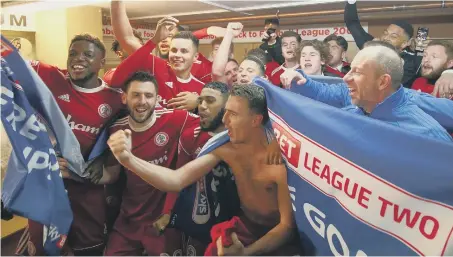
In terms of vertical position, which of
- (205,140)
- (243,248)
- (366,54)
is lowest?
(243,248)

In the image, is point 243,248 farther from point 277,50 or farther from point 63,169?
point 277,50

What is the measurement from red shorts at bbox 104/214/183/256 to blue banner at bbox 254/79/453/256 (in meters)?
0.67

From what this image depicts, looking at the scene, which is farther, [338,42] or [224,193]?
[338,42]

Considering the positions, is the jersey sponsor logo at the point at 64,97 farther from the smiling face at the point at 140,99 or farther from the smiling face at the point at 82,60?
the smiling face at the point at 140,99

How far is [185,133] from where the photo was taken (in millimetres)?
1736

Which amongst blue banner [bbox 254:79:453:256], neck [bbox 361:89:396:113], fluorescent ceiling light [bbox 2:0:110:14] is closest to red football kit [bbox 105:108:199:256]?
blue banner [bbox 254:79:453:256]

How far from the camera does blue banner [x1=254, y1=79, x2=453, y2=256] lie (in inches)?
43.6

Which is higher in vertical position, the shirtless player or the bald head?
the bald head

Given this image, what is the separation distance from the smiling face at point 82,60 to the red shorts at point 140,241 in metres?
0.69

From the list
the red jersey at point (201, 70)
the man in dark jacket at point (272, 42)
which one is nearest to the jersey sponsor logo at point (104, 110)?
the red jersey at point (201, 70)

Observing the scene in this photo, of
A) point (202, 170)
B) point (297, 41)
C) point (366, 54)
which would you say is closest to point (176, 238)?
point (202, 170)

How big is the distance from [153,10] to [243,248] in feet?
10.8

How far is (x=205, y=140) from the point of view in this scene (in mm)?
1683

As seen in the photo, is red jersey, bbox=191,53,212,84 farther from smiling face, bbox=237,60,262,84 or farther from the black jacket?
the black jacket
